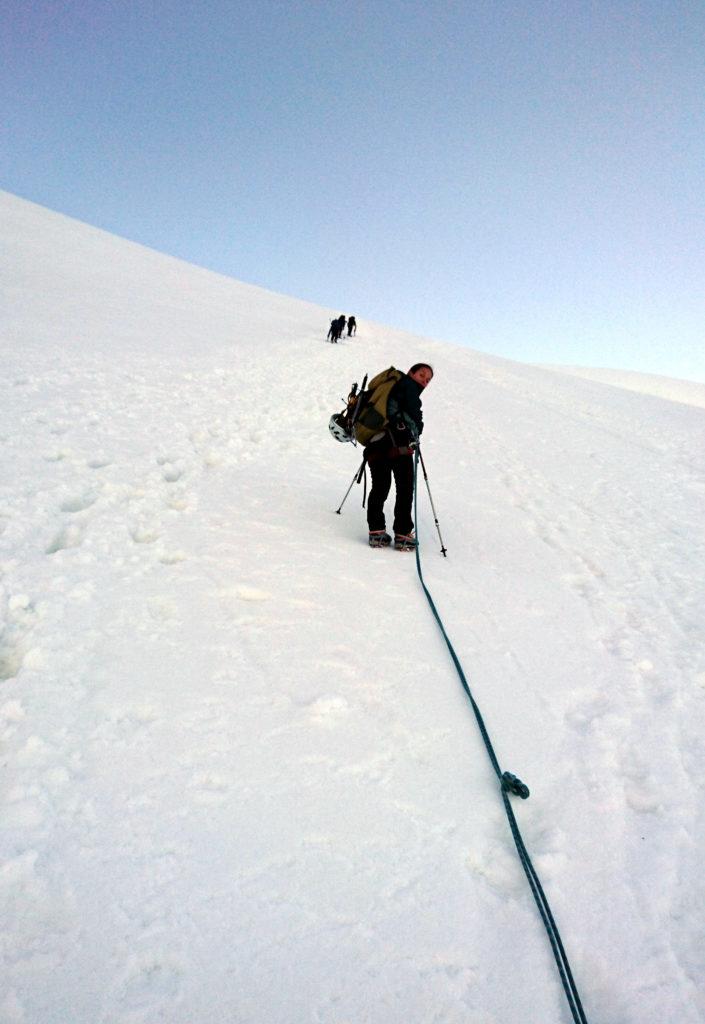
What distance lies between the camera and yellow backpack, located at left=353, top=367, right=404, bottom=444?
480 cm

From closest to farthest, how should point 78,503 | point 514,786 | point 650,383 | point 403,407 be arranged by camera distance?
point 514,786 < point 78,503 < point 403,407 < point 650,383

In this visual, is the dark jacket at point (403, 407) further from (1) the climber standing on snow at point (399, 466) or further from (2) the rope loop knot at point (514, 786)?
(2) the rope loop knot at point (514, 786)

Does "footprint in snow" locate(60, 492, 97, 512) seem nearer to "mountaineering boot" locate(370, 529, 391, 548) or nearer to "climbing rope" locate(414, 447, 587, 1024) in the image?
"mountaineering boot" locate(370, 529, 391, 548)

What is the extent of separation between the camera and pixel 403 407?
15.7ft

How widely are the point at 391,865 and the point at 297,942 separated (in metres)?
0.41

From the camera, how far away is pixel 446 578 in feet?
14.9

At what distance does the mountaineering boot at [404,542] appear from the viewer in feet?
16.4

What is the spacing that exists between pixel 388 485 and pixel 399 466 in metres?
0.19

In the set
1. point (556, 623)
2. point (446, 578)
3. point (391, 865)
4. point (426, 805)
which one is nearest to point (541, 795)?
point (426, 805)

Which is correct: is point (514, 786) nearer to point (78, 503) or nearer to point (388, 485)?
point (388, 485)

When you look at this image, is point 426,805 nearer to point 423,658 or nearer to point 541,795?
point 541,795

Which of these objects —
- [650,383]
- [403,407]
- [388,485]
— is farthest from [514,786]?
[650,383]

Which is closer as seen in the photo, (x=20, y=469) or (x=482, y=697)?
(x=482, y=697)

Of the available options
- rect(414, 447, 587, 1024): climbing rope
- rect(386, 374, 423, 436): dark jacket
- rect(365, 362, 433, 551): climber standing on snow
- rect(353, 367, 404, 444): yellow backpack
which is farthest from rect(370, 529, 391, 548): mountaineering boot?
rect(414, 447, 587, 1024): climbing rope
